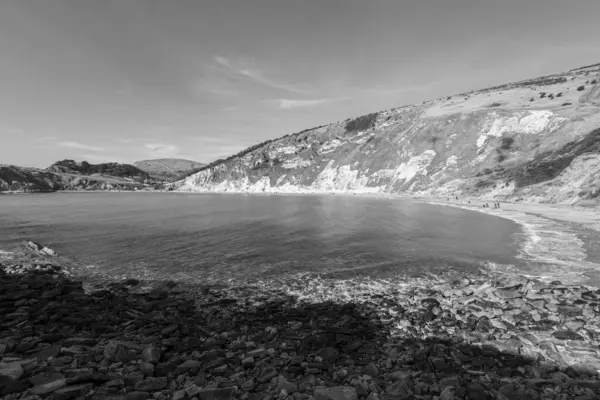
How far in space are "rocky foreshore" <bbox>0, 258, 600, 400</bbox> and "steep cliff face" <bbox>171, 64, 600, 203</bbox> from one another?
4522 centimetres

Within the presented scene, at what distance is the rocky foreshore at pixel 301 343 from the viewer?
6707mm

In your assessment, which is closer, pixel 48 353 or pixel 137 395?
pixel 137 395

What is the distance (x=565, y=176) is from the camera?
1921 inches

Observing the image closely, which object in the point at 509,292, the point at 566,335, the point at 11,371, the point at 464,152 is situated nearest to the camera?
the point at 11,371

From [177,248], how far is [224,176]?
575 feet

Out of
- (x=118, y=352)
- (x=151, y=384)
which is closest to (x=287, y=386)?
(x=151, y=384)

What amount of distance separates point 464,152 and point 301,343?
327 feet

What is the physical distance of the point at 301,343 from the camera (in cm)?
941

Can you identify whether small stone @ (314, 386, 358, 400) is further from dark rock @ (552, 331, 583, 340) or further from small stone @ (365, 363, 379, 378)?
dark rock @ (552, 331, 583, 340)

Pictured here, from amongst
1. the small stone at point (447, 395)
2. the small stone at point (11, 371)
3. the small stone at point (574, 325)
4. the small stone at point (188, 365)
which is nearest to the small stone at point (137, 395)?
the small stone at point (188, 365)

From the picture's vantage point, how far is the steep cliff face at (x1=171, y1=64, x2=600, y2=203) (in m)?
55.2

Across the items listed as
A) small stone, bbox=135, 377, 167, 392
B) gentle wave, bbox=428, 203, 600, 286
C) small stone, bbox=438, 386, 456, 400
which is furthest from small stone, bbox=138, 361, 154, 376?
gentle wave, bbox=428, 203, 600, 286

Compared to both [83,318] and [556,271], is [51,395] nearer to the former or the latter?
[83,318]

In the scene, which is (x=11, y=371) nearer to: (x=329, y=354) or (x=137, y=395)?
(x=137, y=395)
